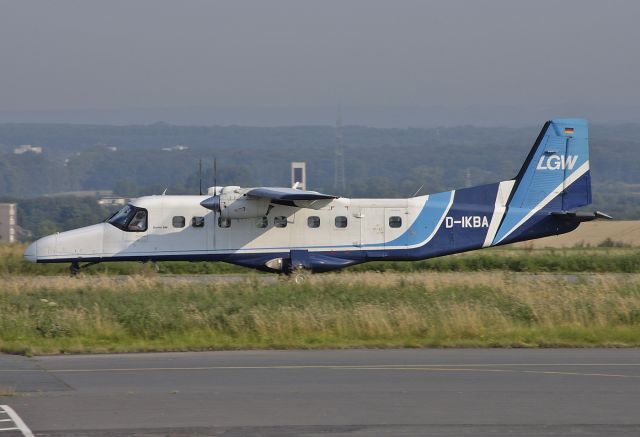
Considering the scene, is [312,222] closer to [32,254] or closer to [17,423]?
[32,254]

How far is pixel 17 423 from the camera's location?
10734mm

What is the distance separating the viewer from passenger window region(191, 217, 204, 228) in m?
26.9

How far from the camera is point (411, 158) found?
188 m

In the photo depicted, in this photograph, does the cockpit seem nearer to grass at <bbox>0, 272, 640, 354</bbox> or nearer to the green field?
the green field

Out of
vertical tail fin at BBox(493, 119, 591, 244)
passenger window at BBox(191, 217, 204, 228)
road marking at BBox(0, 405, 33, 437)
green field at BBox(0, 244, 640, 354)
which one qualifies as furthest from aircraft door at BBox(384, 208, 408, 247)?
road marking at BBox(0, 405, 33, 437)

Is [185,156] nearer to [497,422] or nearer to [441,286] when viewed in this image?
[441,286]

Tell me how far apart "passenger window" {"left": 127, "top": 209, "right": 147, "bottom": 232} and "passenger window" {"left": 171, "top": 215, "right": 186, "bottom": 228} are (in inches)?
30.4

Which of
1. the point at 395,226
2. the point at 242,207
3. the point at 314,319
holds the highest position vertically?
the point at 242,207

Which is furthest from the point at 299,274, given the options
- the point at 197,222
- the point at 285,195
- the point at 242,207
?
the point at 197,222

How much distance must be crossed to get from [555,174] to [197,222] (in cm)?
984

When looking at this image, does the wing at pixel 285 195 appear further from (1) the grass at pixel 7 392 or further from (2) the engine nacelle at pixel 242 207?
(1) the grass at pixel 7 392

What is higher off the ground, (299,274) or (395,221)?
(395,221)

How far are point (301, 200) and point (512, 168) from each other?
143m

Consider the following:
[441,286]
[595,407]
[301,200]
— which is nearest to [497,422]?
[595,407]
